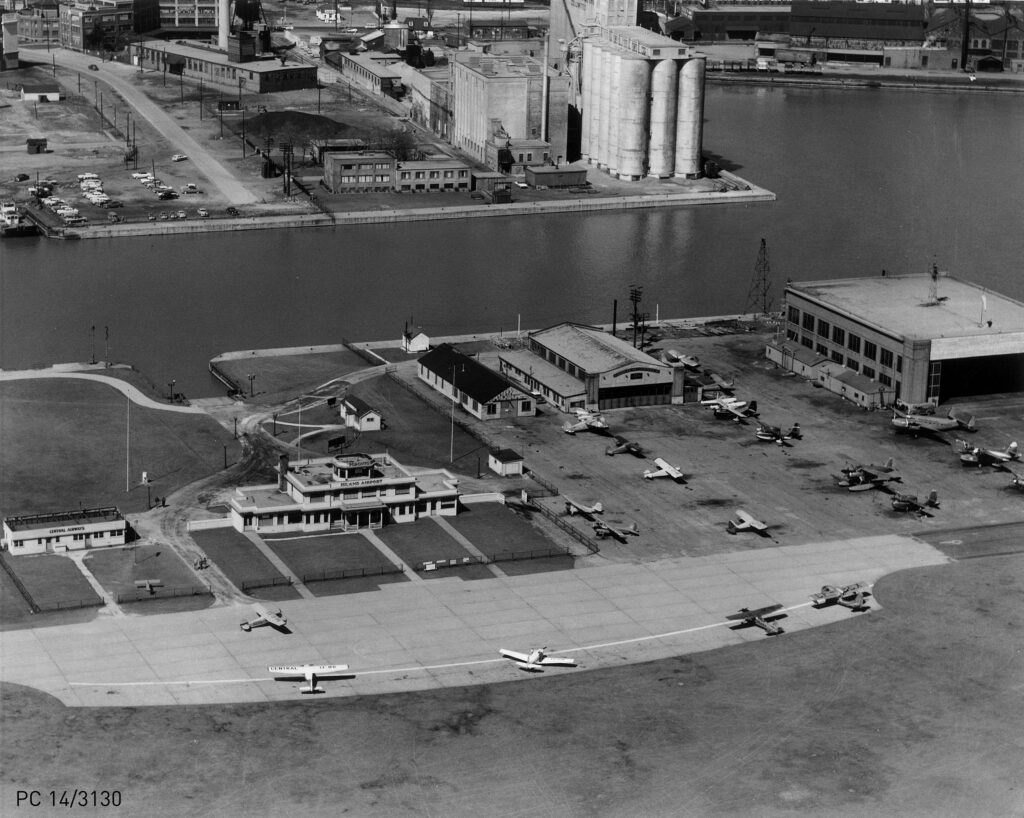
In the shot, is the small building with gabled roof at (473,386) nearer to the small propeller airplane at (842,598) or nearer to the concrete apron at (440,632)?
the concrete apron at (440,632)

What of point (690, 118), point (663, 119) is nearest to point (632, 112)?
point (663, 119)

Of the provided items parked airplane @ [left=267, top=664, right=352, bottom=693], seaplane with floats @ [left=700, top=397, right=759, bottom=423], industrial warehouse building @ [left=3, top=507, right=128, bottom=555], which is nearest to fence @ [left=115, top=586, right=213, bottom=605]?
industrial warehouse building @ [left=3, top=507, right=128, bottom=555]

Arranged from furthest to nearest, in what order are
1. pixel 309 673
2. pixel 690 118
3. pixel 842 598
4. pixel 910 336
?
pixel 690 118 < pixel 910 336 < pixel 842 598 < pixel 309 673

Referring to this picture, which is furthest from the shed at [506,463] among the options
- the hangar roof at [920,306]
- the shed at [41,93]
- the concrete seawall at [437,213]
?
the shed at [41,93]

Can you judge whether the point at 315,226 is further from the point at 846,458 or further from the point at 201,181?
the point at 846,458

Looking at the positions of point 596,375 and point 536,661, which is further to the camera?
point 596,375

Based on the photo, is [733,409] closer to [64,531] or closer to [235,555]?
[235,555]
